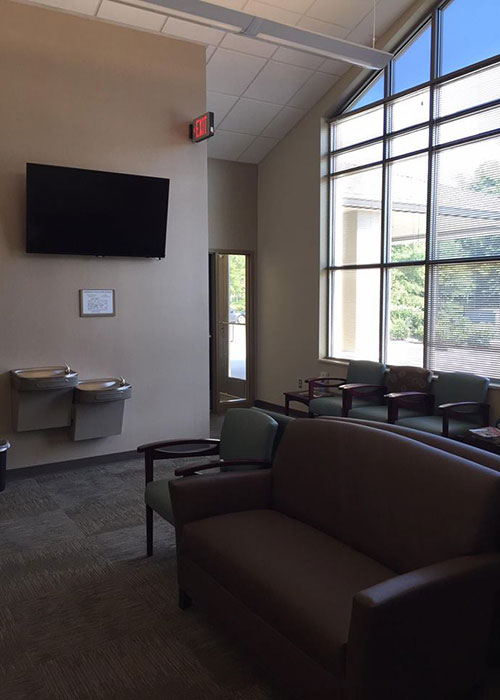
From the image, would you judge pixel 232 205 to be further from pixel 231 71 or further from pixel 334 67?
pixel 334 67

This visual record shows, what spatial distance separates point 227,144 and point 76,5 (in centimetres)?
243

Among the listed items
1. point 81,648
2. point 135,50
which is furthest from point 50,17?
point 81,648

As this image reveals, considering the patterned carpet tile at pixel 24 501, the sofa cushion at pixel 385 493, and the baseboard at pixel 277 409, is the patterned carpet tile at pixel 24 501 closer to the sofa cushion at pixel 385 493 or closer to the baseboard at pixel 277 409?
the sofa cushion at pixel 385 493

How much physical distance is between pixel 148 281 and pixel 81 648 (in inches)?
129

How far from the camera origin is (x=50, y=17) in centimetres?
452

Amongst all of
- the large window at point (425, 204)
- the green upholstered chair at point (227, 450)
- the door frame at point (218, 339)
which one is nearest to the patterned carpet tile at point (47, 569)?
the green upholstered chair at point (227, 450)

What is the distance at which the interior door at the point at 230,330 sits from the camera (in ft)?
23.8

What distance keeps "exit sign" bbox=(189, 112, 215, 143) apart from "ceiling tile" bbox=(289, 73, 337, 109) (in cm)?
153

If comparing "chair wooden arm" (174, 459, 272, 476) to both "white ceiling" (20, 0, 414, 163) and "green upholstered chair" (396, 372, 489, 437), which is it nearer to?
"green upholstered chair" (396, 372, 489, 437)

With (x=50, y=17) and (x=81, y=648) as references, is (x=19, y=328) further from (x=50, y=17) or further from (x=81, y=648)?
(x=81, y=648)

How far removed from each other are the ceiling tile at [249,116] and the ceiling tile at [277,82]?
0.32 ft

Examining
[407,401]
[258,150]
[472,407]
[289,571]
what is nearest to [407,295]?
[407,401]

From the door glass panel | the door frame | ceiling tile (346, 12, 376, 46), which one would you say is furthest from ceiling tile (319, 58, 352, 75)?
the door glass panel

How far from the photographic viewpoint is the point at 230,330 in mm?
7375
